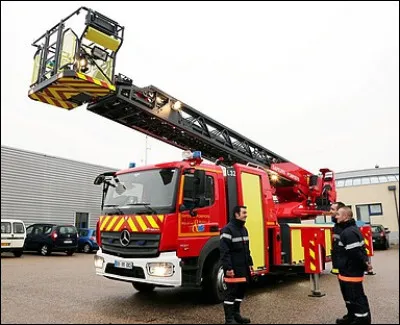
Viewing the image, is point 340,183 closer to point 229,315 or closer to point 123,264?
point 123,264

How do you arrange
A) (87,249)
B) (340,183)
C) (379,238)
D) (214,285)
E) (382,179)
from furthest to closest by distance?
(340,183) < (382,179) < (379,238) < (87,249) < (214,285)

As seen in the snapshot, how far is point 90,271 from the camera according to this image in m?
11.1

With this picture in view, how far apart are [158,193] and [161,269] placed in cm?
123

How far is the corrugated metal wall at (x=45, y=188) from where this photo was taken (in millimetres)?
20109

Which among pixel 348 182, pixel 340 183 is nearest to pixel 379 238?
pixel 348 182

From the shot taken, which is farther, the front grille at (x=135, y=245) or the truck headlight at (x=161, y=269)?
the front grille at (x=135, y=245)

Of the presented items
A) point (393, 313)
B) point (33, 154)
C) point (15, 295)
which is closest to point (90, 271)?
point (15, 295)

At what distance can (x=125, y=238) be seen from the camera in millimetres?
6293

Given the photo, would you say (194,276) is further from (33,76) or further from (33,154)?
(33,154)

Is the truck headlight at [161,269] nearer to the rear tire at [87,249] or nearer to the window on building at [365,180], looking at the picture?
the rear tire at [87,249]

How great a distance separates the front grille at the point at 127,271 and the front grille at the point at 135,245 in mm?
211

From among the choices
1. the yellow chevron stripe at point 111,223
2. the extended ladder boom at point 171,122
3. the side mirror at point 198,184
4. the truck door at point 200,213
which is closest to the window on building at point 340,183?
the extended ladder boom at point 171,122

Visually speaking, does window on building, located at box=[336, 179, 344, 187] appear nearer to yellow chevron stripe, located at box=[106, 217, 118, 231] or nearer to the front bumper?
yellow chevron stripe, located at box=[106, 217, 118, 231]

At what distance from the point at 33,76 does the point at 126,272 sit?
12.3 feet
